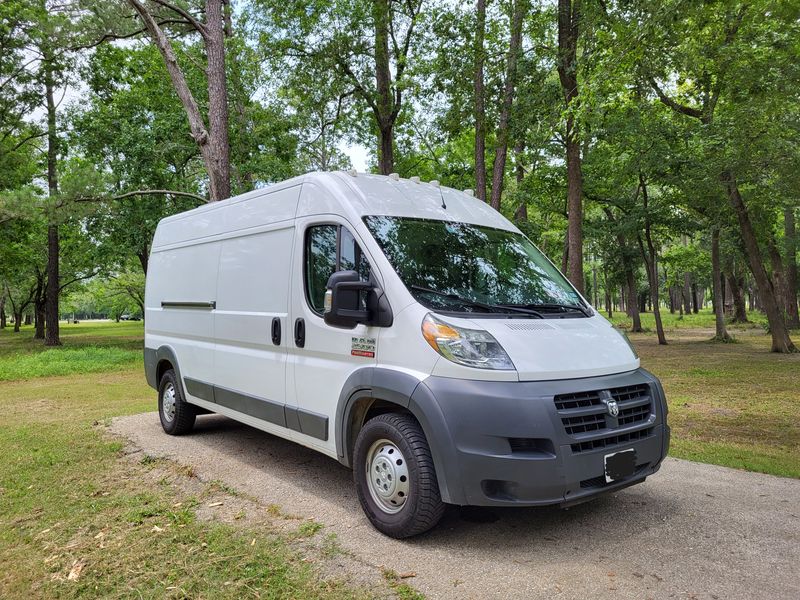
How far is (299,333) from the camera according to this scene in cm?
448

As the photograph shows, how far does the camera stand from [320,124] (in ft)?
67.2

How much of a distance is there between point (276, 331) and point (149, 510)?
1.70m

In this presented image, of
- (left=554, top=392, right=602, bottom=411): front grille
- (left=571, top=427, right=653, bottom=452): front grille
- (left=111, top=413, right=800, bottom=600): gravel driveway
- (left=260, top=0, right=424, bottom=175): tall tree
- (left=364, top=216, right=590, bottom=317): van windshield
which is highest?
(left=260, top=0, right=424, bottom=175): tall tree

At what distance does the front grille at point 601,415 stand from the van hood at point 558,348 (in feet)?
0.48

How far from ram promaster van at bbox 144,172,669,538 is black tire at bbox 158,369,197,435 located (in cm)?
126

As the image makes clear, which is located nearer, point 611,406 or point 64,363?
point 611,406

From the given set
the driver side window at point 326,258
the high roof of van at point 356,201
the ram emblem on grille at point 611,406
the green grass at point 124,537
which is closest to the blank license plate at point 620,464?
the ram emblem on grille at point 611,406

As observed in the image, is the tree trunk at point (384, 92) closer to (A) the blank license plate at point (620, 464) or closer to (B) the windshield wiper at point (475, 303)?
(B) the windshield wiper at point (475, 303)

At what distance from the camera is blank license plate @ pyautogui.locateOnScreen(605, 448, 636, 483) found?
11.0 ft

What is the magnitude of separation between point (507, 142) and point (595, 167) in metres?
8.51

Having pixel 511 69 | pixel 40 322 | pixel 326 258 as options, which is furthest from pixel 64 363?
pixel 40 322

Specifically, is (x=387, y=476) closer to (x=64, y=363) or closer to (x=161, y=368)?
(x=161, y=368)

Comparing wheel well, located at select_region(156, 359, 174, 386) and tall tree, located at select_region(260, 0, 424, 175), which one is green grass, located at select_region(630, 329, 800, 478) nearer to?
wheel well, located at select_region(156, 359, 174, 386)

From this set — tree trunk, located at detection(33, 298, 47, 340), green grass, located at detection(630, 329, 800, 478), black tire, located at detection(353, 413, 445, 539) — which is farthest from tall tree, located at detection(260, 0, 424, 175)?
tree trunk, located at detection(33, 298, 47, 340)
